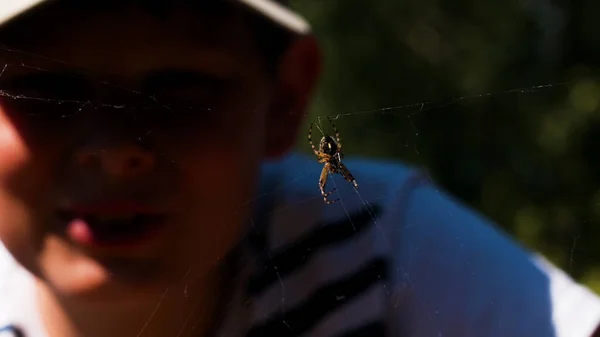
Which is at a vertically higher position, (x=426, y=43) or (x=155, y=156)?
(x=426, y=43)

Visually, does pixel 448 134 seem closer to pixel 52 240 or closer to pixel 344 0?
pixel 344 0

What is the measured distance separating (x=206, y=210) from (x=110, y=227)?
7cm

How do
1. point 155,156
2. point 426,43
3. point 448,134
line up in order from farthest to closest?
point 426,43 < point 448,134 < point 155,156

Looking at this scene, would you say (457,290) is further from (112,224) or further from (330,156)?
(112,224)

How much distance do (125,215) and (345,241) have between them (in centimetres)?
18

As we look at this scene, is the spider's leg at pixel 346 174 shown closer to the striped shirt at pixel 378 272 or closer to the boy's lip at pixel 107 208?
the striped shirt at pixel 378 272

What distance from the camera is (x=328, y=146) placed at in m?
0.47

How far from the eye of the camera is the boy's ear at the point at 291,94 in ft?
1.58

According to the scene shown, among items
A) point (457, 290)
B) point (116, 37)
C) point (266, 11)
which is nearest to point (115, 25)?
point (116, 37)

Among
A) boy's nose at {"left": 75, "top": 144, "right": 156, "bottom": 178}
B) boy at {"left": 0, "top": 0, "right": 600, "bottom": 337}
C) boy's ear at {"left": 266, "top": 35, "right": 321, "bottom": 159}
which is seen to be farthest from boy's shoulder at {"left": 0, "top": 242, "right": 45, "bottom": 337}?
boy's ear at {"left": 266, "top": 35, "right": 321, "bottom": 159}

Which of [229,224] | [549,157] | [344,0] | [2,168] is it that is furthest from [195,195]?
[549,157]

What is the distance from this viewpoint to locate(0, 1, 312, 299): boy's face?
0.42m

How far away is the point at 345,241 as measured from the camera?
51cm

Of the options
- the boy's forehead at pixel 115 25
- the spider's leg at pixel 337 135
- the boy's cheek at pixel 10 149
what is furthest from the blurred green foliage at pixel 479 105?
the boy's cheek at pixel 10 149
